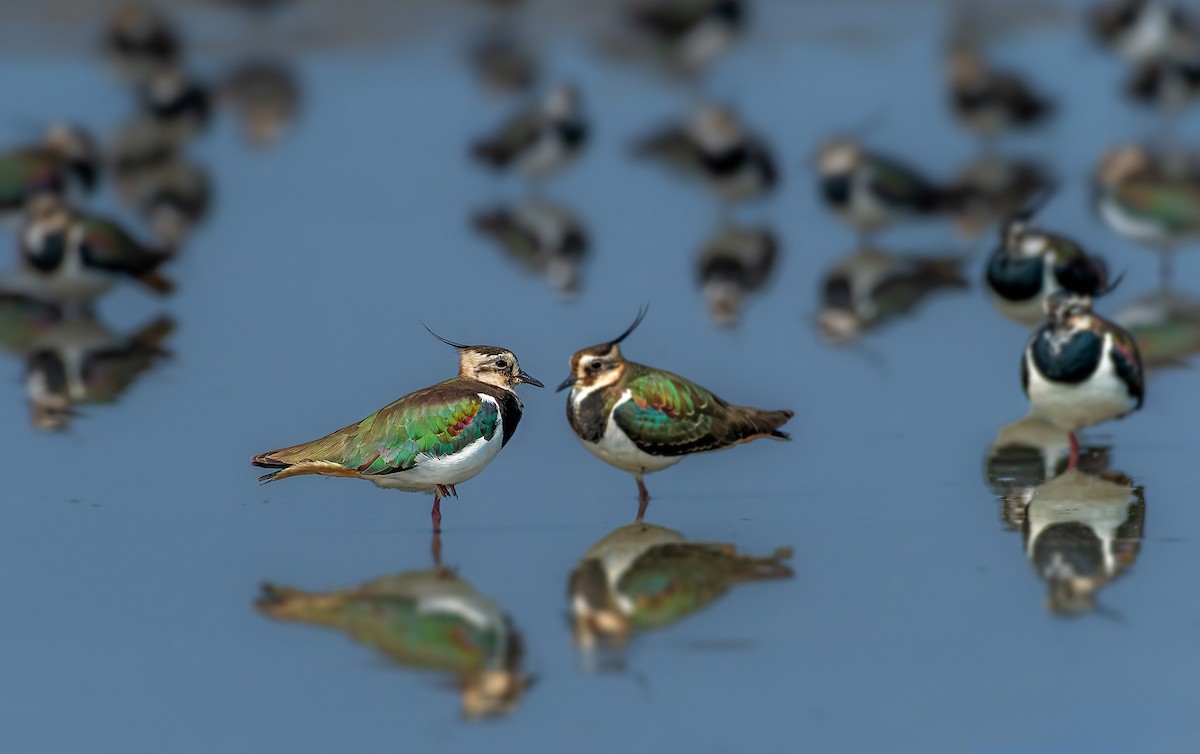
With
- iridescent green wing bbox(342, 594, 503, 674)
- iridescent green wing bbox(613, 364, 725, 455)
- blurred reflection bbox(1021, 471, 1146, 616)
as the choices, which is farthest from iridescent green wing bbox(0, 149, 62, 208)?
blurred reflection bbox(1021, 471, 1146, 616)

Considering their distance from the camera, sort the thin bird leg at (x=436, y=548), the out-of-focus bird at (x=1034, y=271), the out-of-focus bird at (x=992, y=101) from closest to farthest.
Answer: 1. the thin bird leg at (x=436, y=548)
2. the out-of-focus bird at (x=1034, y=271)
3. the out-of-focus bird at (x=992, y=101)

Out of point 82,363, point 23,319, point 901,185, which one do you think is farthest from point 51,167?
point 901,185

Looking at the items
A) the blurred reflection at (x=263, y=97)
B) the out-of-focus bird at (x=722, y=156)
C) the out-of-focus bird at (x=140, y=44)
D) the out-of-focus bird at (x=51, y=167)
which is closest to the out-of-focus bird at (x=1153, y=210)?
the out-of-focus bird at (x=722, y=156)

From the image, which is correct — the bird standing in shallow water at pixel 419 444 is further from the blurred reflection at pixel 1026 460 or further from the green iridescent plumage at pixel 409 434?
the blurred reflection at pixel 1026 460

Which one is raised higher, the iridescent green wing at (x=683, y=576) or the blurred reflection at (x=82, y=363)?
the blurred reflection at (x=82, y=363)

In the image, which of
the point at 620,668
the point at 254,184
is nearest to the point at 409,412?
the point at 620,668

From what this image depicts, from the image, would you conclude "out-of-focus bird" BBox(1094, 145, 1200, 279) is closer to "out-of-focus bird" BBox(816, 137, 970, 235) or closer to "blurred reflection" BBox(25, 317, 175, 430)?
"out-of-focus bird" BBox(816, 137, 970, 235)
